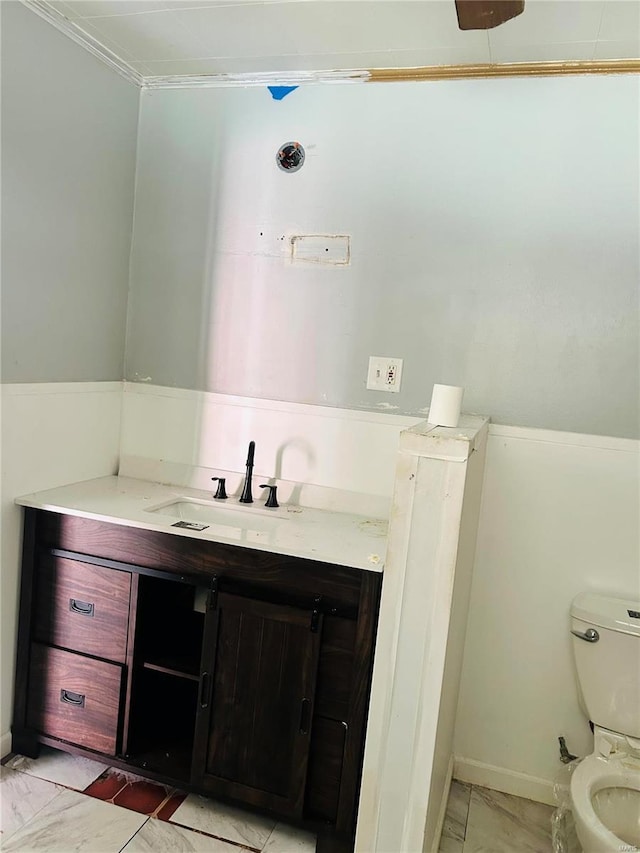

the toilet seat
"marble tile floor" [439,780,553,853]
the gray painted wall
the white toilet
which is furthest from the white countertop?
"marble tile floor" [439,780,553,853]

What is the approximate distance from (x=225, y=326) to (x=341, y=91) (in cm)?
88

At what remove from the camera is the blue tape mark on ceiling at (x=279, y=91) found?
213 centimetres

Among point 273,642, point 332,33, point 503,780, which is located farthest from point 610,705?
point 332,33

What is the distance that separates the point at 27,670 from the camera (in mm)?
1980

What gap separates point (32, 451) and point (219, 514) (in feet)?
2.06

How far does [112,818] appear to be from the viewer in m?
1.79

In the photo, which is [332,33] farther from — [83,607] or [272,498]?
[83,607]

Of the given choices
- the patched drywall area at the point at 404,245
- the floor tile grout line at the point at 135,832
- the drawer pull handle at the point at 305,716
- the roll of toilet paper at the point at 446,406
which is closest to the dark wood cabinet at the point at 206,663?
the drawer pull handle at the point at 305,716

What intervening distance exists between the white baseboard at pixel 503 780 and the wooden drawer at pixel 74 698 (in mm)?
1140

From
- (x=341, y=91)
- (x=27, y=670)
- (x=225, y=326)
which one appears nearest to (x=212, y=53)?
(x=341, y=91)

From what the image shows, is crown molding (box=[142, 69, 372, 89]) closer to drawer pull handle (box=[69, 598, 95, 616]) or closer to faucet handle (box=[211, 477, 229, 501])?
faucet handle (box=[211, 477, 229, 501])

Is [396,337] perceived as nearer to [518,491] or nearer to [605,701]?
[518,491]

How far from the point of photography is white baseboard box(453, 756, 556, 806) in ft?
6.64

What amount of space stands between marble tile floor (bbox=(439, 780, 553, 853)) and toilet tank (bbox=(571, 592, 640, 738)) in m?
0.40
